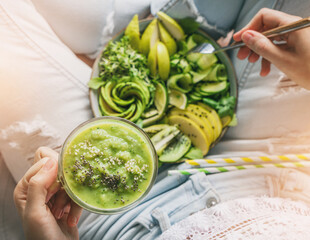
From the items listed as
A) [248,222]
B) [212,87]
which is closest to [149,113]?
[212,87]

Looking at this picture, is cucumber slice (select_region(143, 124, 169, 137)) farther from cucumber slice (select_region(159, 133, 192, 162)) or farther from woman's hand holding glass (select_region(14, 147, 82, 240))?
woman's hand holding glass (select_region(14, 147, 82, 240))

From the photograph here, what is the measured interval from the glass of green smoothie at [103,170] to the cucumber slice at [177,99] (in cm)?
51

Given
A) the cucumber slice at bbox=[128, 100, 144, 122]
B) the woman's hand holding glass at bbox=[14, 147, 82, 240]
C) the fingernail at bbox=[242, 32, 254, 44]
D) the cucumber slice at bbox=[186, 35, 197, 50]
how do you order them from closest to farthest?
the woman's hand holding glass at bbox=[14, 147, 82, 240]
the fingernail at bbox=[242, 32, 254, 44]
the cucumber slice at bbox=[128, 100, 144, 122]
the cucumber slice at bbox=[186, 35, 197, 50]

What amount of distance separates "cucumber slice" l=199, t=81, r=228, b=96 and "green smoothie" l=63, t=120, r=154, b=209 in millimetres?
636

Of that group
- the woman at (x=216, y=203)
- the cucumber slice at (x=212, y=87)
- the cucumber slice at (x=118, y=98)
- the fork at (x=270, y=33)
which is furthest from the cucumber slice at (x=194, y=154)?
the fork at (x=270, y=33)

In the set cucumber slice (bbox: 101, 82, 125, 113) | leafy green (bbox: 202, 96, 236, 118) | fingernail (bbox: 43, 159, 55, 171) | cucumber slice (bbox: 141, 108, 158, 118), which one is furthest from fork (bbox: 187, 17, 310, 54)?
fingernail (bbox: 43, 159, 55, 171)

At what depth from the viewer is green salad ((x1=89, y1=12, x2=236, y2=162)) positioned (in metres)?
1.34

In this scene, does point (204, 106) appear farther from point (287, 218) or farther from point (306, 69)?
point (287, 218)

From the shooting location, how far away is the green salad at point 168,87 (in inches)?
52.9

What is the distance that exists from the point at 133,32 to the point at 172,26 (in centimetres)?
22

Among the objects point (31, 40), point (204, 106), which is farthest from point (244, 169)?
point (31, 40)

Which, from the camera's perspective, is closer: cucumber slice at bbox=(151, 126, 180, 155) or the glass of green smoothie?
the glass of green smoothie

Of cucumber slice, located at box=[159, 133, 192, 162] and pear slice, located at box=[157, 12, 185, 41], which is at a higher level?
pear slice, located at box=[157, 12, 185, 41]

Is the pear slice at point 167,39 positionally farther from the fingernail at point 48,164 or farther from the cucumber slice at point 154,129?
the fingernail at point 48,164
